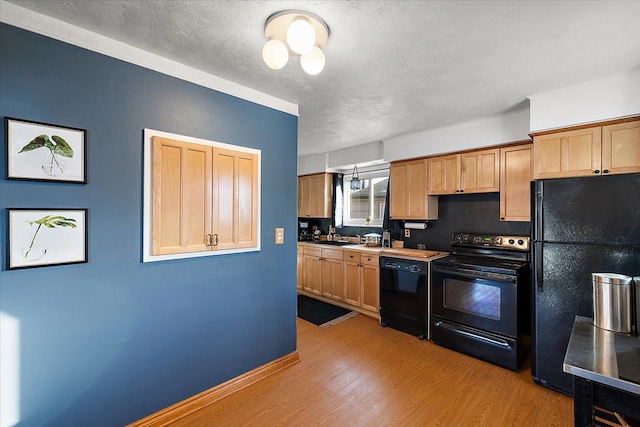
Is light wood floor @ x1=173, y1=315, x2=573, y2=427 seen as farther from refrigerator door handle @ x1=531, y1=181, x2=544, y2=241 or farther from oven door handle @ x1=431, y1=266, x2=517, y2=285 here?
refrigerator door handle @ x1=531, y1=181, x2=544, y2=241

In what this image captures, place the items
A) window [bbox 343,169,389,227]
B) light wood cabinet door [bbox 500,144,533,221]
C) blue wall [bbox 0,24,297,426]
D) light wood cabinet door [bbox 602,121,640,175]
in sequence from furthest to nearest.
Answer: window [bbox 343,169,389,227] → light wood cabinet door [bbox 500,144,533,221] → light wood cabinet door [bbox 602,121,640,175] → blue wall [bbox 0,24,297,426]

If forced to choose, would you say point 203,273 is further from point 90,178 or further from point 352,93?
point 352,93

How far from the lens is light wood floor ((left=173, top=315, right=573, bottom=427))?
6.34 feet

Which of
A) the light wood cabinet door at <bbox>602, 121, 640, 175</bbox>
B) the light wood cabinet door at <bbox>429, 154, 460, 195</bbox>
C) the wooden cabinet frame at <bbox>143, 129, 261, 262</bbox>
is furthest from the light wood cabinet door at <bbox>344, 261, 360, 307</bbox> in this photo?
the light wood cabinet door at <bbox>602, 121, 640, 175</bbox>

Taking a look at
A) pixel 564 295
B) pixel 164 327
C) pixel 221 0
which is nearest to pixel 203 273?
pixel 164 327

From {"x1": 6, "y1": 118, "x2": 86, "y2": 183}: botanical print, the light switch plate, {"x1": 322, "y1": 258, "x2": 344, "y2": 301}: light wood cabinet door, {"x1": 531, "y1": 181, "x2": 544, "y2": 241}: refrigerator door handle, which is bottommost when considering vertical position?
{"x1": 322, "y1": 258, "x2": 344, "y2": 301}: light wood cabinet door

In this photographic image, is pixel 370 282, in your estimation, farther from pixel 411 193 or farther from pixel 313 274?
pixel 411 193

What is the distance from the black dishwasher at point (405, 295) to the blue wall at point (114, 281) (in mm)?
1784

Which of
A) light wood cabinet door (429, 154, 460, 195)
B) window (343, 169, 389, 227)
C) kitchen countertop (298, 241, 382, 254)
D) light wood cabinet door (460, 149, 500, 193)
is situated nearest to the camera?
light wood cabinet door (460, 149, 500, 193)

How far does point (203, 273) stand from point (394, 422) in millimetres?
1709

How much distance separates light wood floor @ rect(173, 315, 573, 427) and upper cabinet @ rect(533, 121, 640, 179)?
5.88 ft

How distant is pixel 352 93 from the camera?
96.0 inches

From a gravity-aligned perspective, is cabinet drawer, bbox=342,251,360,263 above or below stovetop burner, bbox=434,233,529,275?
below

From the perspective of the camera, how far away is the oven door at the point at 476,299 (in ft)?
8.45
